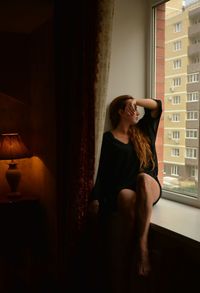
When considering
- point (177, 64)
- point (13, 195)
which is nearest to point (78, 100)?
point (177, 64)

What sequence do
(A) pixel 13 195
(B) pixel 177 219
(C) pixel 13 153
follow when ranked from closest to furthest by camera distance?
(B) pixel 177 219
(C) pixel 13 153
(A) pixel 13 195

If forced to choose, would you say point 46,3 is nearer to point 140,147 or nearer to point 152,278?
point 140,147

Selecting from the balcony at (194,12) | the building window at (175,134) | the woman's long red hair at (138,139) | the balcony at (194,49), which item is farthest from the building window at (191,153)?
the balcony at (194,12)

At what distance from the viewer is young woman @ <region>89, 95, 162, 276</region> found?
208 cm

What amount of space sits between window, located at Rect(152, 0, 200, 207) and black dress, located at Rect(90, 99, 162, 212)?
20 centimetres

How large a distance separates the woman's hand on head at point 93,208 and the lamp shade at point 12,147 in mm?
1198

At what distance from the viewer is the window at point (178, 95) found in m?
2.16

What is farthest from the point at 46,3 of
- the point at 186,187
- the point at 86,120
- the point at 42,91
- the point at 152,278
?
the point at 152,278

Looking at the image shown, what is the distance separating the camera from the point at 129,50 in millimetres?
2473

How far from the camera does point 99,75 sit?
216 centimetres

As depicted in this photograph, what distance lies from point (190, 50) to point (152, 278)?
133 centimetres

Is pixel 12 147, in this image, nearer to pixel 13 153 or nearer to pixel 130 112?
pixel 13 153

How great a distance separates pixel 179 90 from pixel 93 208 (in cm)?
92

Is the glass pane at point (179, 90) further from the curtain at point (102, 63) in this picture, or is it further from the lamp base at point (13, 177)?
the lamp base at point (13, 177)
